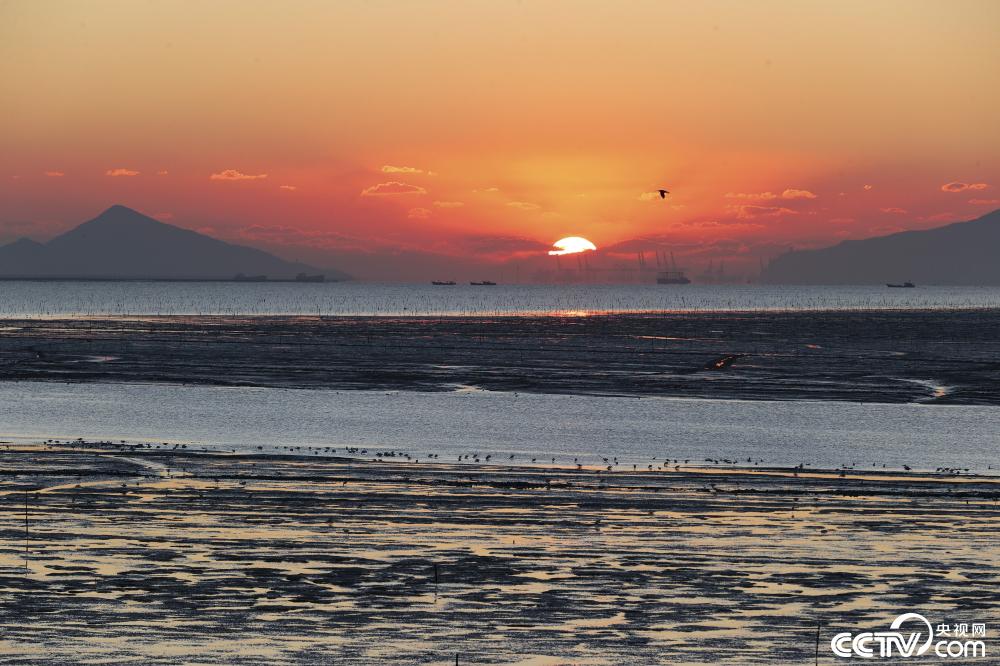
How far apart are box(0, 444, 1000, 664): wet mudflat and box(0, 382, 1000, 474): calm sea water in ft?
32.3

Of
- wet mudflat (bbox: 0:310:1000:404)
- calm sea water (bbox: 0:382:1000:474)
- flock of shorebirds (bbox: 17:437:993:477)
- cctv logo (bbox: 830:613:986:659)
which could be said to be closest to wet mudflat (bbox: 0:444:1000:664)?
cctv logo (bbox: 830:613:986:659)

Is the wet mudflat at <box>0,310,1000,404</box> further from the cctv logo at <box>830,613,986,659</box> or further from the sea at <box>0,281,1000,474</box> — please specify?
the cctv logo at <box>830,613,986,659</box>

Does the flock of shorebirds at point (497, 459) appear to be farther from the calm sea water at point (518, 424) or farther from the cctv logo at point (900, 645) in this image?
the cctv logo at point (900, 645)

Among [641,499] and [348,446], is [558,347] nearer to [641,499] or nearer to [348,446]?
[348,446]

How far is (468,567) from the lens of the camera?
21.6 metres

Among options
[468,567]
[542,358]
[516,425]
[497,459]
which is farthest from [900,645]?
[542,358]

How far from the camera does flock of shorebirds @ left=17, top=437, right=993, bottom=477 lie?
38.2 meters

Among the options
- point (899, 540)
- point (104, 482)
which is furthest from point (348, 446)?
point (899, 540)

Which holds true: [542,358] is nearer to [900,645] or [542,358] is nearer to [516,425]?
[516,425]

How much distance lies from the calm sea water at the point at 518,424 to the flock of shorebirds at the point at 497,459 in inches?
15.7

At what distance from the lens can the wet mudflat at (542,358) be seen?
72688mm

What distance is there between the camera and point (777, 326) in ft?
516

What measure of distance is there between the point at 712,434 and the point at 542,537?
26.2m

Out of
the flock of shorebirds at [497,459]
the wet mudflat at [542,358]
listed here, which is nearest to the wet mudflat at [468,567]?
the flock of shorebirds at [497,459]
